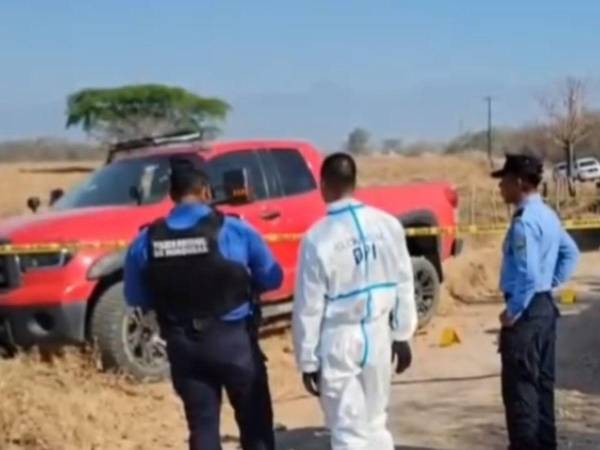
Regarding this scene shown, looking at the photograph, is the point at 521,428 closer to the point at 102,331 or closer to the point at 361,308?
the point at 361,308

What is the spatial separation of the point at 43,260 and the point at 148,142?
2208mm

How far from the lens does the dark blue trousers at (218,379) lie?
6.25 m

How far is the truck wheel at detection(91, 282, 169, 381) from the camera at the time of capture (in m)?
10.0

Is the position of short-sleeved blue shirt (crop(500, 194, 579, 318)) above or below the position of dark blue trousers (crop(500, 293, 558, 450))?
above

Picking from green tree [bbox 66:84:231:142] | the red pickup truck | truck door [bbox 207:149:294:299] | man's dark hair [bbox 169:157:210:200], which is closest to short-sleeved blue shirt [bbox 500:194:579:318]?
man's dark hair [bbox 169:157:210:200]

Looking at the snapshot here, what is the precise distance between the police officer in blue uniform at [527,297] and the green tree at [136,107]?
69082 mm

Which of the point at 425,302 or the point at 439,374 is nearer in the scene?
the point at 439,374

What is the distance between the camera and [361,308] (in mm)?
6027

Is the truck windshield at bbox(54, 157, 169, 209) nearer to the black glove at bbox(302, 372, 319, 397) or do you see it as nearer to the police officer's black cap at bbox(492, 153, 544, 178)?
the police officer's black cap at bbox(492, 153, 544, 178)

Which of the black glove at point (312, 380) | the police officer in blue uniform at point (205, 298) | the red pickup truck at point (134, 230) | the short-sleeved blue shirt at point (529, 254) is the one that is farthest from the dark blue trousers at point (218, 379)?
the red pickup truck at point (134, 230)

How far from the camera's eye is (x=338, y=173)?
6.05 meters

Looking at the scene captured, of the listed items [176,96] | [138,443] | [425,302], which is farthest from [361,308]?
[176,96]

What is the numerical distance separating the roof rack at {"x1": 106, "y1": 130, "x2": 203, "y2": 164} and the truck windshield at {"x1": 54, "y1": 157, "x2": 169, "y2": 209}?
49cm

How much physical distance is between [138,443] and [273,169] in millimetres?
3871
